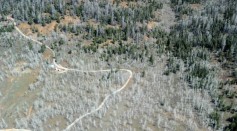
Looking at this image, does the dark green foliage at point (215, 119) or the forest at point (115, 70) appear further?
the forest at point (115, 70)

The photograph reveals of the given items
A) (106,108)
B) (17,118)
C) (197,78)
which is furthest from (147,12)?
(17,118)

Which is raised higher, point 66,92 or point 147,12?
point 147,12

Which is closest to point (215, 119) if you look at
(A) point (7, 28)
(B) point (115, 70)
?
(B) point (115, 70)

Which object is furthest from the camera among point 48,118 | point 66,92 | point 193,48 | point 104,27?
point 104,27

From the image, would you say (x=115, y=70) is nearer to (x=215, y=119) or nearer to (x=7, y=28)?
(x=215, y=119)

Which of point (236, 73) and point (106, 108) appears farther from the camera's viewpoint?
point (236, 73)

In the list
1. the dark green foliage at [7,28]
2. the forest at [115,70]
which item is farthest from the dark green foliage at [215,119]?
the dark green foliage at [7,28]

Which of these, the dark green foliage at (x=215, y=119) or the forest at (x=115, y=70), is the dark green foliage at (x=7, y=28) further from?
the dark green foliage at (x=215, y=119)

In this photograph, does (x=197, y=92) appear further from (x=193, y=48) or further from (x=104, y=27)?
(x=104, y=27)
